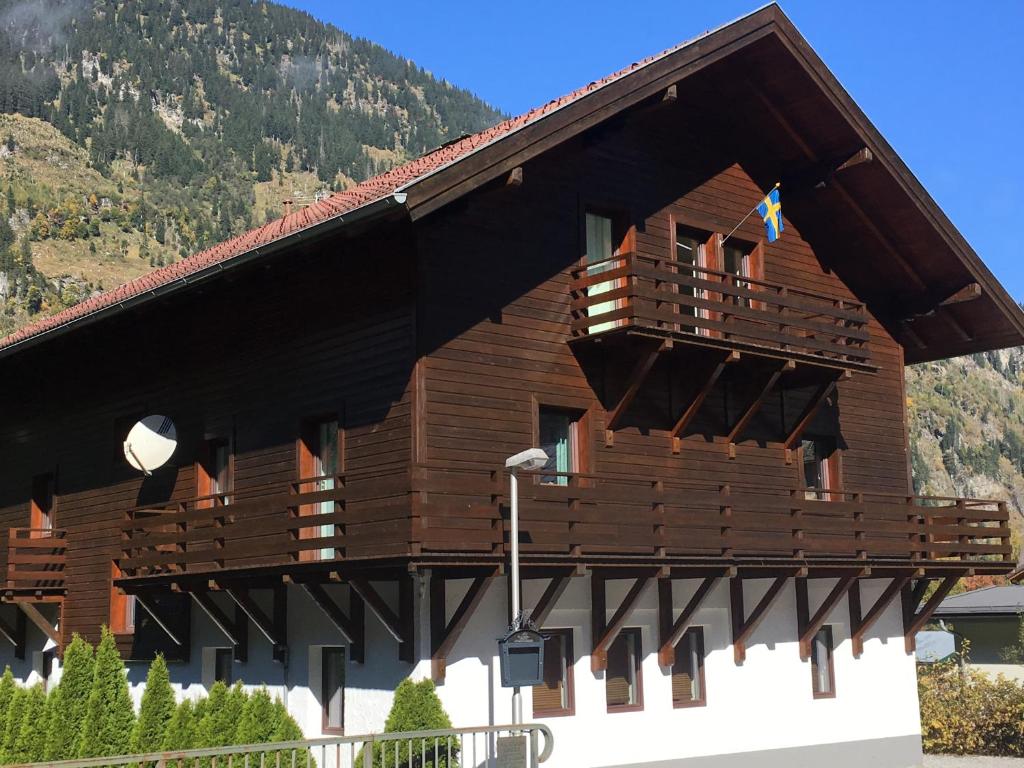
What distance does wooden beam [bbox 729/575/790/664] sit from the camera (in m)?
21.5

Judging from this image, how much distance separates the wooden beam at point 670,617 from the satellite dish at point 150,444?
8323 mm

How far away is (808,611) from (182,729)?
10.7 meters

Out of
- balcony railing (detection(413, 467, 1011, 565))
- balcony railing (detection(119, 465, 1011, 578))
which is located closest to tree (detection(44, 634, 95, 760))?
balcony railing (detection(119, 465, 1011, 578))

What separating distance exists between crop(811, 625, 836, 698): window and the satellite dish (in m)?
11.6

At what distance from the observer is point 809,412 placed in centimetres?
A: 2283

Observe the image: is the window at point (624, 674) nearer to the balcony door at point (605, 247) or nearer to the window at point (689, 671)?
the window at point (689, 671)

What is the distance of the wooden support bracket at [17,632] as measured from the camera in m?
26.4

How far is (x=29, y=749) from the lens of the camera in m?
21.4

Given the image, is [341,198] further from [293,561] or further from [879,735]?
[879,735]

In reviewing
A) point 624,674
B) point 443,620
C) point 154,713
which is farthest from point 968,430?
point 443,620

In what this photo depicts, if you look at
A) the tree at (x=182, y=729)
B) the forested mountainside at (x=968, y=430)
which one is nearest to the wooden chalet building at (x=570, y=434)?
the tree at (x=182, y=729)

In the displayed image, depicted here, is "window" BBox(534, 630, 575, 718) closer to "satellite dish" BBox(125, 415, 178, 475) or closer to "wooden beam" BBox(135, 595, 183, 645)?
"wooden beam" BBox(135, 595, 183, 645)

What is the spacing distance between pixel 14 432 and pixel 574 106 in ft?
48.1

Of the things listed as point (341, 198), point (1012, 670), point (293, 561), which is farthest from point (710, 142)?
point (1012, 670)
